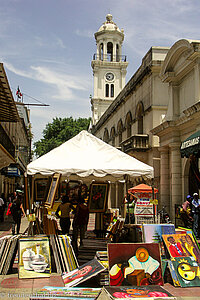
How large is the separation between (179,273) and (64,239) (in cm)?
255

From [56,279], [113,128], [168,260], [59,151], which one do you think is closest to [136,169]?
[59,151]

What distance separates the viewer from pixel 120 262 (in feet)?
18.7

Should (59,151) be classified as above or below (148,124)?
below

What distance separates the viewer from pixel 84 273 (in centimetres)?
570

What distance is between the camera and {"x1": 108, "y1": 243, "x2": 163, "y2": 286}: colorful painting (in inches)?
220

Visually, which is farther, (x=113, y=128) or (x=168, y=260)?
(x=113, y=128)

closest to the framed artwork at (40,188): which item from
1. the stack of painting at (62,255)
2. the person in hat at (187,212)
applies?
the stack of painting at (62,255)

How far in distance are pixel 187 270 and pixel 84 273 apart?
1985 mm

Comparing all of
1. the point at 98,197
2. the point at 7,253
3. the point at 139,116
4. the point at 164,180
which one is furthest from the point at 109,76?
the point at 7,253

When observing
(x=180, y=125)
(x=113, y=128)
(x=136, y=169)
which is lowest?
(x=136, y=169)

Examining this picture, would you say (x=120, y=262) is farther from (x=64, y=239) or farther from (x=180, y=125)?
(x=180, y=125)

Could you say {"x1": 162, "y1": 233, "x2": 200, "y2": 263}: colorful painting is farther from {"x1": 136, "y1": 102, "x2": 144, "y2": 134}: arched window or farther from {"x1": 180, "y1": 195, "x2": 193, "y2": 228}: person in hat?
{"x1": 136, "y1": 102, "x2": 144, "y2": 134}: arched window

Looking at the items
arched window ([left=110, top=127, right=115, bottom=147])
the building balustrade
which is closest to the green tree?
arched window ([left=110, top=127, right=115, bottom=147])

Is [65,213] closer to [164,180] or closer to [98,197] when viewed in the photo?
[98,197]
